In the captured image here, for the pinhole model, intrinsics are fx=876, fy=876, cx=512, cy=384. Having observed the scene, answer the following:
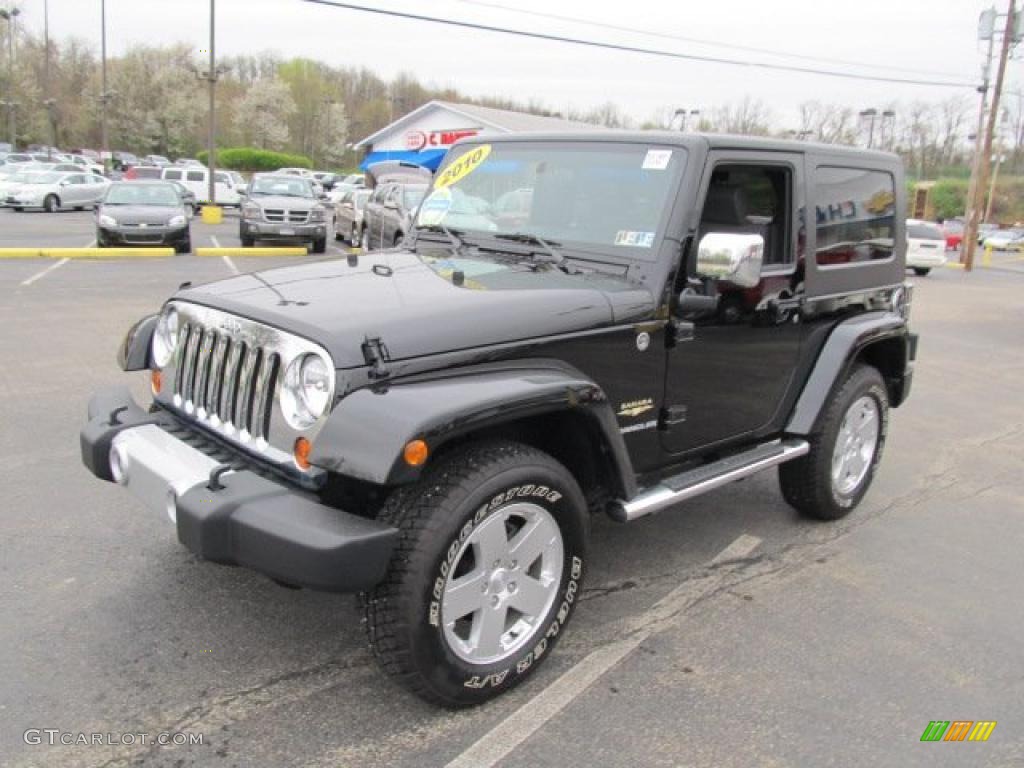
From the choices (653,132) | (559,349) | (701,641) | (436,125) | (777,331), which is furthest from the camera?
(436,125)

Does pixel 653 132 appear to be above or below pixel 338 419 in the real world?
above

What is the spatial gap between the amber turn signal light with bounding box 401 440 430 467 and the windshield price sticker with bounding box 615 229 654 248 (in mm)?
1471

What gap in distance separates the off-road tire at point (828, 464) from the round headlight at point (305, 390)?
8.69ft

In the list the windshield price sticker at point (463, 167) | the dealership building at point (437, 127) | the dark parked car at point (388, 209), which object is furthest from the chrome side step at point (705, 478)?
the dealership building at point (437, 127)

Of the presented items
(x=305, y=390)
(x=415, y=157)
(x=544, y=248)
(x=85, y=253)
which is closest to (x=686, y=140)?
(x=544, y=248)

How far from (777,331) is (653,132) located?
111 cm

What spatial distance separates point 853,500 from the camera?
4.89m

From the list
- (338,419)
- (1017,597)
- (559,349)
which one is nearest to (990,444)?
(1017,597)

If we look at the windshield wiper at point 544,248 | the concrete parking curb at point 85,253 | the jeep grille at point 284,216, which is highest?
the windshield wiper at point 544,248

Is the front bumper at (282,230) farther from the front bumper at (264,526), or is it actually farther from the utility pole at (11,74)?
the utility pole at (11,74)

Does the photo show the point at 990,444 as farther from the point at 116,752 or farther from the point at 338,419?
the point at 116,752

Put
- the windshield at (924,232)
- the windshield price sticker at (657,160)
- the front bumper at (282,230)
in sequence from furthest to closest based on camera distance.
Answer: the windshield at (924,232), the front bumper at (282,230), the windshield price sticker at (657,160)

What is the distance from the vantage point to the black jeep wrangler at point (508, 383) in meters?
2.63

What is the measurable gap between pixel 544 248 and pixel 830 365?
1.65 metres
